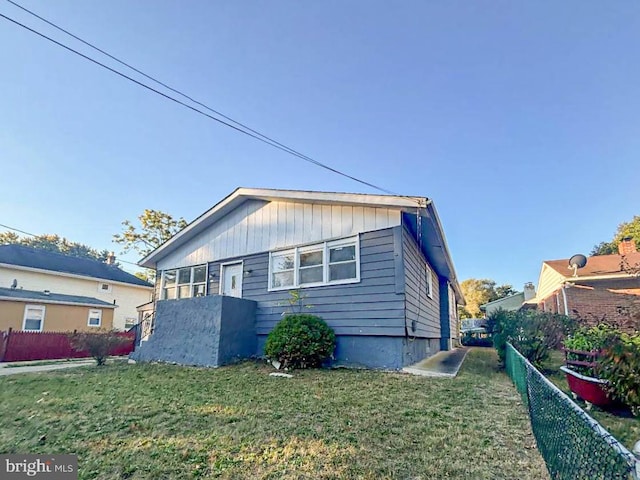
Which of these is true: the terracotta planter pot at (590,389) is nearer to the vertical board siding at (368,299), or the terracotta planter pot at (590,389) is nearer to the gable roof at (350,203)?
the vertical board siding at (368,299)

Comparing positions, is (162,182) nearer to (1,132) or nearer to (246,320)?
(1,132)

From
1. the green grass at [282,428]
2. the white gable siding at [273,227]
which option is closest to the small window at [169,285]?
the white gable siding at [273,227]

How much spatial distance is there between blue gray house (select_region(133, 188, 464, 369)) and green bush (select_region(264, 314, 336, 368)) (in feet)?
1.93

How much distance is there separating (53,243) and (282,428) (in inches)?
1971

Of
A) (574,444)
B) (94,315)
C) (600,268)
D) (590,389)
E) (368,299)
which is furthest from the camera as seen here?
(94,315)

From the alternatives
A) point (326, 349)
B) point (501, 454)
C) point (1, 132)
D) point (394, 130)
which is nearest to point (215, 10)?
point (394, 130)

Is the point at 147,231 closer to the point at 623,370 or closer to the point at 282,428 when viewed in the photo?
the point at 282,428

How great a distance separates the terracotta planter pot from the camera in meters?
4.04

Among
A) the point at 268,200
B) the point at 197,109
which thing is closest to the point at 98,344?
the point at 268,200

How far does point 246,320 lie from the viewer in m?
9.48

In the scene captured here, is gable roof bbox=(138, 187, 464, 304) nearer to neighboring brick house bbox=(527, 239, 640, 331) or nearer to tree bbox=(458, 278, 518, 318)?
neighboring brick house bbox=(527, 239, 640, 331)

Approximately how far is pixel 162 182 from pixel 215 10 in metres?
8.89

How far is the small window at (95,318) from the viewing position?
63.1ft

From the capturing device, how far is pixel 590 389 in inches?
165
